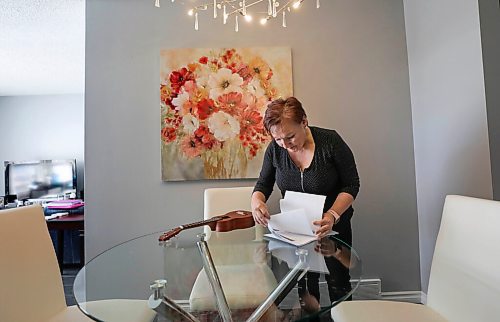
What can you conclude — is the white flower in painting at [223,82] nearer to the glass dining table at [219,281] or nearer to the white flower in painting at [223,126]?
the white flower in painting at [223,126]

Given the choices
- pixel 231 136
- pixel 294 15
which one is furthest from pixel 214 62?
pixel 294 15

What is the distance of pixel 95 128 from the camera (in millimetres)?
2262

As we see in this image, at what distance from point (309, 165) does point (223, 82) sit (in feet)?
3.46

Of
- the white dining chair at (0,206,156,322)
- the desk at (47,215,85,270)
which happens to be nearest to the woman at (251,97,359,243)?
the white dining chair at (0,206,156,322)

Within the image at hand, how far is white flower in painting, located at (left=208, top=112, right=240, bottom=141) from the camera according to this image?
2262 mm

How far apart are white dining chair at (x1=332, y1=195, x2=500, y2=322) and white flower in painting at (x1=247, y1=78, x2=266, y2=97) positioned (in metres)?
1.40

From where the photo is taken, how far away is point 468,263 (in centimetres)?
112

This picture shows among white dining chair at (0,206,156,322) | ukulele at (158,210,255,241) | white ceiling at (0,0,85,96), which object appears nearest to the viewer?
white dining chair at (0,206,156,322)

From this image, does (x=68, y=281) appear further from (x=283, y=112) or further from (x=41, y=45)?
(x=283, y=112)

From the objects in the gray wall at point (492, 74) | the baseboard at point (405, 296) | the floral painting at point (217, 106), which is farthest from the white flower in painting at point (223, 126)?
the baseboard at point (405, 296)

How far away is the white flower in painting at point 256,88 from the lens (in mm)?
2271

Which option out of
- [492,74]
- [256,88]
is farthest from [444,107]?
[256,88]

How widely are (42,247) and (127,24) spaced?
1.69 meters

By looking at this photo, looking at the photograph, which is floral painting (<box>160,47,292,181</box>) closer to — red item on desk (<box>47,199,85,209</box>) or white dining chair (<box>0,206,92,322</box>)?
white dining chair (<box>0,206,92,322</box>)
